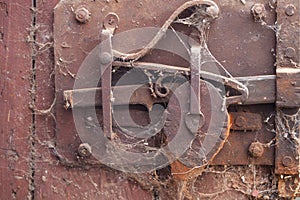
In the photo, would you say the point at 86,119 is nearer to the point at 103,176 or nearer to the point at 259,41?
the point at 103,176

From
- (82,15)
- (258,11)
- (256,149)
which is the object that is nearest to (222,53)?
(258,11)

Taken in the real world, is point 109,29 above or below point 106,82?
above

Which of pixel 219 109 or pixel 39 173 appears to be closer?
pixel 219 109

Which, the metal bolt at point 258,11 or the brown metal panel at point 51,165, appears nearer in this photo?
the metal bolt at point 258,11

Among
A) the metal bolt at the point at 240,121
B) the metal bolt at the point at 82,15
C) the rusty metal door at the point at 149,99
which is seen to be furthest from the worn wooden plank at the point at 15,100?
the metal bolt at the point at 240,121

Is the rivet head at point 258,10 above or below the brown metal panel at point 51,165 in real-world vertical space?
above

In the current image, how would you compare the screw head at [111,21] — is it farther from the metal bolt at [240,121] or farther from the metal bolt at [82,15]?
the metal bolt at [240,121]

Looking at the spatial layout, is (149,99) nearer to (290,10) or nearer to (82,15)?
(82,15)

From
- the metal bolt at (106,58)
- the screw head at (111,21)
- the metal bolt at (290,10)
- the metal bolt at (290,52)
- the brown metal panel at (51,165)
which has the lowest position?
the brown metal panel at (51,165)

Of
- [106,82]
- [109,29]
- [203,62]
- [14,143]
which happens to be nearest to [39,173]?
[14,143]
